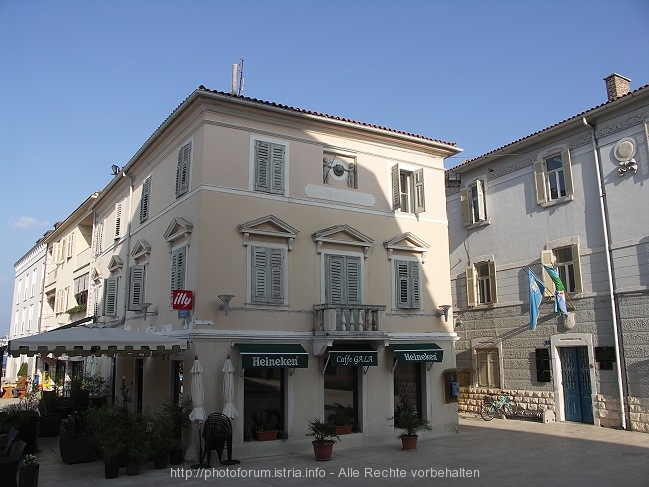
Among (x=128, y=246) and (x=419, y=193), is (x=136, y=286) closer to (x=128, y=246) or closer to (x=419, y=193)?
(x=128, y=246)

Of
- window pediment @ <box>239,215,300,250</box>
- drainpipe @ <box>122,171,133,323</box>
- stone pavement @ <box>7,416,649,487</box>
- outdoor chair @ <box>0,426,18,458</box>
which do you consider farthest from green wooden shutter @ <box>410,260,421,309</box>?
outdoor chair @ <box>0,426,18,458</box>

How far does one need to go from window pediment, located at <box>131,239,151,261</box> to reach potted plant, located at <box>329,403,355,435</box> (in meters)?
7.69

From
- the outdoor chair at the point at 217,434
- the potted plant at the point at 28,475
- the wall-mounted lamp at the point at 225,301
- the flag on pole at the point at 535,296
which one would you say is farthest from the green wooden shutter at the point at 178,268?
the flag on pole at the point at 535,296

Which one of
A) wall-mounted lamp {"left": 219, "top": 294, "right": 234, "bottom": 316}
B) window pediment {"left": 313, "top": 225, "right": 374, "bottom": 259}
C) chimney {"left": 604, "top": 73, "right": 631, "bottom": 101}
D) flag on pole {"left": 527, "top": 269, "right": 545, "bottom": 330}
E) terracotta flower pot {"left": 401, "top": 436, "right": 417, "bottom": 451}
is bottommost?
terracotta flower pot {"left": 401, "top": 436, "right": 417, "bottom": 451}

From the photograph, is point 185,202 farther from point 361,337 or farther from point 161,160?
point 361,337

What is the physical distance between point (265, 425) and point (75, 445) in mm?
4488

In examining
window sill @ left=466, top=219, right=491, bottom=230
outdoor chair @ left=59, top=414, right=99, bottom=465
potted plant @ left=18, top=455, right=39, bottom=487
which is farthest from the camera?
window sill @ left=466, top=219, right=491, bottom=230

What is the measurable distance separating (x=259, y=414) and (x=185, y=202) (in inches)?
234

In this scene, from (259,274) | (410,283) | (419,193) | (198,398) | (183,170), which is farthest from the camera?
(419,193)

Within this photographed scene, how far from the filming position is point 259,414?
14.4m

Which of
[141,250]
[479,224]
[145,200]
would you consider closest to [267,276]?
[141,250]

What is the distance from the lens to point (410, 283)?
17.3 metres

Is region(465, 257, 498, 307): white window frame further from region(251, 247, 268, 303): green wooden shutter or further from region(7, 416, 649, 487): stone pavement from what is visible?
region(251, 247, 268, 303): green wooden shutter

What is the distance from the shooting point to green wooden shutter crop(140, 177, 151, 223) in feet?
61.6
